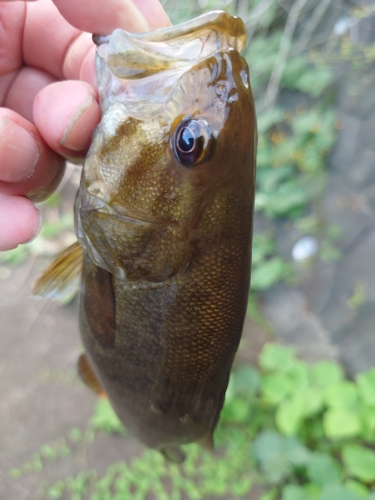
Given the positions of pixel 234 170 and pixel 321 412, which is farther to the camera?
pixel 321 412

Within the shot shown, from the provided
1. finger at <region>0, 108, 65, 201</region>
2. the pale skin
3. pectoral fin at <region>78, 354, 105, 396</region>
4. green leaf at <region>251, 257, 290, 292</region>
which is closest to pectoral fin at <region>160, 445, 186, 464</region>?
pectoral fin at <region>78, 354, 105, 396</region>

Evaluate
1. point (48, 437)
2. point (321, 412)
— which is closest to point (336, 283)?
point (321, 412)

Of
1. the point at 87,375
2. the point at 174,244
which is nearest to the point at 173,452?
the point at 87,375

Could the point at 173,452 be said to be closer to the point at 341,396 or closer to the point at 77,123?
the point at 77,123

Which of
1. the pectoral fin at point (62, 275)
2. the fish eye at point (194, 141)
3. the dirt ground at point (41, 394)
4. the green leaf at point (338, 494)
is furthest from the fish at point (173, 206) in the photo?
the dirt ground at point (41, 394)

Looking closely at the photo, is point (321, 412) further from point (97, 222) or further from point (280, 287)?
point (97, 222)

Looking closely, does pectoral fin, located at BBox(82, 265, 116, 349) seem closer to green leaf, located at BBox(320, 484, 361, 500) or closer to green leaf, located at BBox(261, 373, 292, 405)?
green leaf, located at BBox(320, 484, 361, 500)
